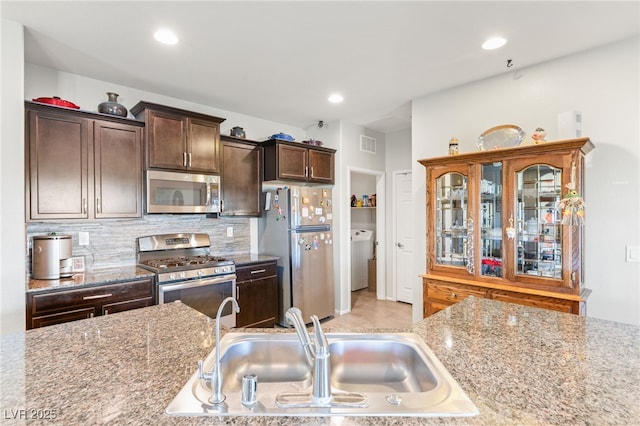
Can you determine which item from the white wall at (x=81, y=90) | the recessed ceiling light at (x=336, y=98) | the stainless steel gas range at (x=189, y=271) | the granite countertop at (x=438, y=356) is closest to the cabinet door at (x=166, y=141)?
the white wall at (x=81, y=90)

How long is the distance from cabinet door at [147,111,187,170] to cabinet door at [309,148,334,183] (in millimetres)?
1617

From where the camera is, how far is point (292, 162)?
4.04 metres

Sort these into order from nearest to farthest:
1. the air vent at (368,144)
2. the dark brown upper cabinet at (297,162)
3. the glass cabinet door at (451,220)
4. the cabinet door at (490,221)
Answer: the cabinet door at (490,221)
the glass cabinet door at (451,220)
the dark brown upper cabinet at (297,162)
the air vent at (368,144)

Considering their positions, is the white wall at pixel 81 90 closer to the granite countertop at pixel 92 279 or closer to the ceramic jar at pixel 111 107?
the ceramic jar at pixel 111 107

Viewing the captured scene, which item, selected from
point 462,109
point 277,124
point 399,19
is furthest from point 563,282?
point 277,124

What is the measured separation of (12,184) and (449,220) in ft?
11.2

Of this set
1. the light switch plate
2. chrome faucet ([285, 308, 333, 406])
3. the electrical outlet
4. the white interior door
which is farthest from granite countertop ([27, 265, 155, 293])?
the light switch plate

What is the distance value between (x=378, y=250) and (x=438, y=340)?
3914 mm

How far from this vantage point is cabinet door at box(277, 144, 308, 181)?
155 inches

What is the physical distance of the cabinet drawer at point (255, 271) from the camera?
3457mm

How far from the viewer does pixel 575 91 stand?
8.55ft

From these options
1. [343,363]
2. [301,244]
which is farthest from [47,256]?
[343,363]

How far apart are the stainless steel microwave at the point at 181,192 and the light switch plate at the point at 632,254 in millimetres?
3604

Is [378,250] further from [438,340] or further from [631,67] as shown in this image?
[438,340]
